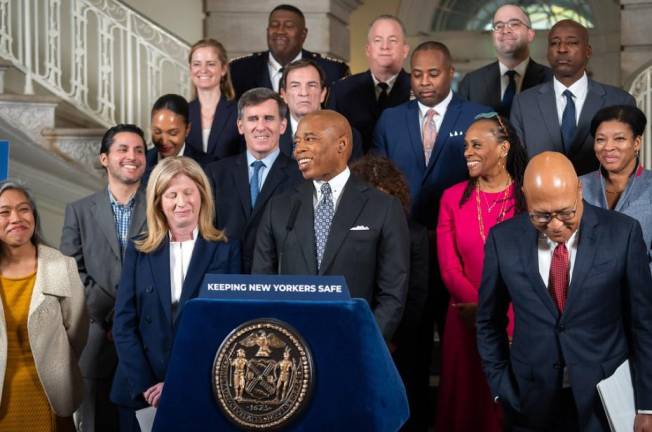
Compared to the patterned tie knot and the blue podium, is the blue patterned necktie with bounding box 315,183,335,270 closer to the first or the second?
the patterned tie knot

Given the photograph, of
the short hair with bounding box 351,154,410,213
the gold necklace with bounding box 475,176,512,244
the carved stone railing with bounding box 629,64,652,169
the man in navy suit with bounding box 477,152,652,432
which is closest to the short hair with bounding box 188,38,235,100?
the short hair with bounding box 351,154,410,213

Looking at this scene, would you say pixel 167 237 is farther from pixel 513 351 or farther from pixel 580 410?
pixel 580 410

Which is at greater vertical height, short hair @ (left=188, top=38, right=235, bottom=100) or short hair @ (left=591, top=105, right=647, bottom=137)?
short hair @ (left=188, top=38, right=235, bottom=100)

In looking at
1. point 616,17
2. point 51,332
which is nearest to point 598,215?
point 51,332

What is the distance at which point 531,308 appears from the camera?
12.9 feet

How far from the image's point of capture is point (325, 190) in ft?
14.5

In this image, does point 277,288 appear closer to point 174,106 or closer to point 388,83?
point 174,106

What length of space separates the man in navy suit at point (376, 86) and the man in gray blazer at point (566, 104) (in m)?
0.78

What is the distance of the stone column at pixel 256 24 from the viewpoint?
32.0 ft

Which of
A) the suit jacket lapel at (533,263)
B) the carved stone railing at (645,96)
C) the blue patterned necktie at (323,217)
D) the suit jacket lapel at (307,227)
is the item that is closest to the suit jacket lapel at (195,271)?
the suit jacket lapel at (307,227)

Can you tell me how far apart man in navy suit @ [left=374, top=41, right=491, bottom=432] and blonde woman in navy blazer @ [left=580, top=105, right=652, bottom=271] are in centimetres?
74

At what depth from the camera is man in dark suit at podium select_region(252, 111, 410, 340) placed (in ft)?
14.2

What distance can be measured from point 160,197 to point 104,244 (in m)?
0.79

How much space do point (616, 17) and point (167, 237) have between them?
1099 centimetres
